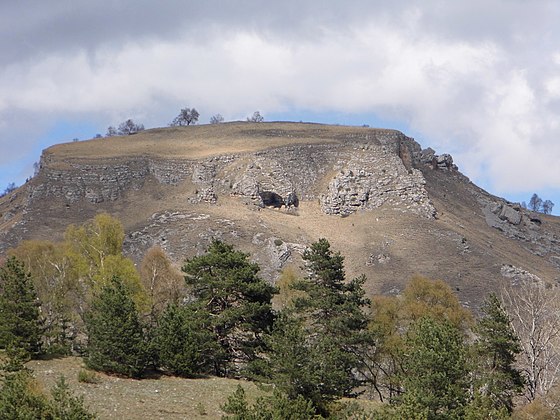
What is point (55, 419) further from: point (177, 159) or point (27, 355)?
point (177, 159)

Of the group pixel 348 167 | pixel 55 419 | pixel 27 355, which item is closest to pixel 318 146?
pixel 348 167

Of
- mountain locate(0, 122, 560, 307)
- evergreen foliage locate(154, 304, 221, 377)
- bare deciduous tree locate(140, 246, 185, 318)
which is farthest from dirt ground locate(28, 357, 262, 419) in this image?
mountain locate(0, 122, 560, 307)

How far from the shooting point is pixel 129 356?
34.2 m

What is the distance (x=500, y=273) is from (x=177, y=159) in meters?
50.3

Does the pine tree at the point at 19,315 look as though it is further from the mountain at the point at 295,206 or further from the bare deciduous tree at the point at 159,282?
the mountain at the point at 295,206

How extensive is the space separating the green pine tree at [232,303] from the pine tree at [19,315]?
367 inches

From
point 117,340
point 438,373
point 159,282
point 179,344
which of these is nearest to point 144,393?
point 117,340

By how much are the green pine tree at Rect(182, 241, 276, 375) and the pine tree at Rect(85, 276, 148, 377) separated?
6.19 meters

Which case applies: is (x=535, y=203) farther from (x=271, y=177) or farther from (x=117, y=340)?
(x=117, y=340)

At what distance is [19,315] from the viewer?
3553cm

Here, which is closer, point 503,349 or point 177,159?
point 503,349

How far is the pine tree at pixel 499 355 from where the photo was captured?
3638 centimetres

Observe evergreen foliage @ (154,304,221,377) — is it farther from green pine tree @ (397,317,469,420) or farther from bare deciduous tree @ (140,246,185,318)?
bare deciduous tree @ (140,246,185,318)

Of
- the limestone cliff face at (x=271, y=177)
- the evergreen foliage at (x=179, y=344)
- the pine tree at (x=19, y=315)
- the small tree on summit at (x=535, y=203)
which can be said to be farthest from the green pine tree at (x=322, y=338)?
the small tree on summit at (x=535, y=203)
